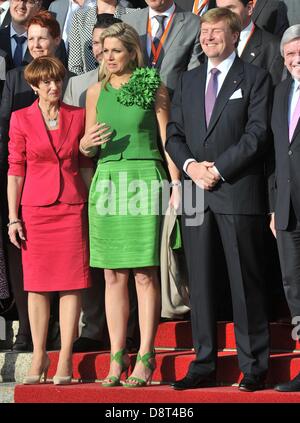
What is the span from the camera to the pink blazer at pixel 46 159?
26.0 ft

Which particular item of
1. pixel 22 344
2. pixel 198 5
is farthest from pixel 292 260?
pixel 198 5

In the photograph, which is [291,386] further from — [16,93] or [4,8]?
[4,8]

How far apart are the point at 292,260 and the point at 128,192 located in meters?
1.20

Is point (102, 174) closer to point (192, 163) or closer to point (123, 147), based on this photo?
point (123, 147)

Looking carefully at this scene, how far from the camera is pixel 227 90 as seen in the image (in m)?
7.40

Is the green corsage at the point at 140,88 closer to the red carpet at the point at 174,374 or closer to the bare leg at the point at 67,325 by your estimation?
the bare leg at the point at 67,325

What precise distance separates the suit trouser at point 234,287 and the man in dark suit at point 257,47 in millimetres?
1250

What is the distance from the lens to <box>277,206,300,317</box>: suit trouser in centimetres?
714

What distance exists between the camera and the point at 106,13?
945 cm

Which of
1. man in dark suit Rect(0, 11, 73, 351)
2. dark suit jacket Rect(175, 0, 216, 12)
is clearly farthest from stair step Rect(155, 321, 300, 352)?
dark suit jacket Rect(175, 0, 216, 12)

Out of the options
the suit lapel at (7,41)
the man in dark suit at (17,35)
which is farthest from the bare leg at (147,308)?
the suit lapel at (7,41)
